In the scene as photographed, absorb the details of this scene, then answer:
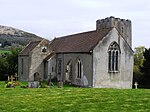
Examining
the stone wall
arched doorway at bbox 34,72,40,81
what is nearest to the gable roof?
the stone wall

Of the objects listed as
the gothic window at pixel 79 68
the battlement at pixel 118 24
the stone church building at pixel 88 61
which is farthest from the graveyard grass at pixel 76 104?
the battlement at pixel 118 24

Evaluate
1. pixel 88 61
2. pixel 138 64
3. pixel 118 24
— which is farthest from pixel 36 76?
pixel 138 64

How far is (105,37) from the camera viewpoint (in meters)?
39.1

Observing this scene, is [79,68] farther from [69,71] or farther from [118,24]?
[118,24]

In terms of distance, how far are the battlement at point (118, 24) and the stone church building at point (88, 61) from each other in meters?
19.1

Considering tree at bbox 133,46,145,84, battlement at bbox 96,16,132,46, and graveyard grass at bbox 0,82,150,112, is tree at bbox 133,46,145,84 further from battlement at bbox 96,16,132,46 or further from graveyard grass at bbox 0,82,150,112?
graveyard grass at bbox 0,82,150,112

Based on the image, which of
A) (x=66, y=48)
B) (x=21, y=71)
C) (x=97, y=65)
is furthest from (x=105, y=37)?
(x=21, y=71)

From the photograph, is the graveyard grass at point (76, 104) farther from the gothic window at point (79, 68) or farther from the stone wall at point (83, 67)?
the gothic window at point (79, 68)

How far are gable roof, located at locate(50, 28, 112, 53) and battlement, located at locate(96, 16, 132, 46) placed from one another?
17.3 meters

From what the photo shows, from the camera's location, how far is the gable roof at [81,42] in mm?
39844

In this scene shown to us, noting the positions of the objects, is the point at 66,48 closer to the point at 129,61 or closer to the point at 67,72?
the point at 67,72

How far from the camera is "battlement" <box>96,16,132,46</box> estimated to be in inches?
2638

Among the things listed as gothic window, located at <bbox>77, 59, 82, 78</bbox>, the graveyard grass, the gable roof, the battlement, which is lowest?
the graveyard grass

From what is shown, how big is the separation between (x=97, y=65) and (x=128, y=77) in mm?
5103
